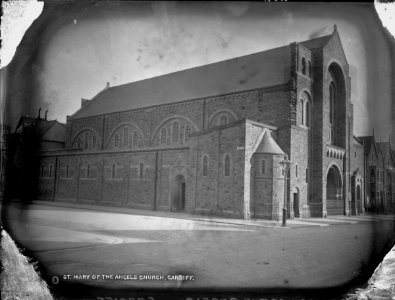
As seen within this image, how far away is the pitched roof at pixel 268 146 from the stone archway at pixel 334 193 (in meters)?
1.11

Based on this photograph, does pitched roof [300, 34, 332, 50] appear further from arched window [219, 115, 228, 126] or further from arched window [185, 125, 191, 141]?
arched window [185, 125, 191, 141]

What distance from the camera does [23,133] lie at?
475 centimetres

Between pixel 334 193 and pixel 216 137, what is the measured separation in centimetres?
267

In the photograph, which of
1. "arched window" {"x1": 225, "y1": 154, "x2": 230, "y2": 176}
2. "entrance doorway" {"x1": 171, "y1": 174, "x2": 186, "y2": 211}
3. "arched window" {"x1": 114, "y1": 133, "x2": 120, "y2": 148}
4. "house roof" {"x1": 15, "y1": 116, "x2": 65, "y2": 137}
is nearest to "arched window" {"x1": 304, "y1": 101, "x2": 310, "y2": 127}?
"arched window" {"x1": 225, "y1": 154, "x2": 230, "y2": 176}

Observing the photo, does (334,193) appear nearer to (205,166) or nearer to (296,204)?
(296,204)

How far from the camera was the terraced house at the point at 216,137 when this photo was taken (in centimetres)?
502

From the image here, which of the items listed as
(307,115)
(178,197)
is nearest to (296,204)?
(307,115)

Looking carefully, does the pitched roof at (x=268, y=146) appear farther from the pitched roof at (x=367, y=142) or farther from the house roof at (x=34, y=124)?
the house roof at (x=34, y=124)

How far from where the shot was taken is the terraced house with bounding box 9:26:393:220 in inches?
197

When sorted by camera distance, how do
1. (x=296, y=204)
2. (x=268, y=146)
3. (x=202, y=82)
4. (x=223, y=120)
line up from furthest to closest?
(x=296, y=204), (x=268, y=146), (x=223, y=120), (x=202, y=82)

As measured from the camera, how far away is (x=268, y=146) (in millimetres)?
6484

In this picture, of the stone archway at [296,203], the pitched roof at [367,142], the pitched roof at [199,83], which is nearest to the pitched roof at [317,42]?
the pitched roof at [199,83]

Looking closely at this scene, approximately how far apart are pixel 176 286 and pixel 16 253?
2.21 metres

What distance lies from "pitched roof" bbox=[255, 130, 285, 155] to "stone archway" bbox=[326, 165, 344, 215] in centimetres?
111
